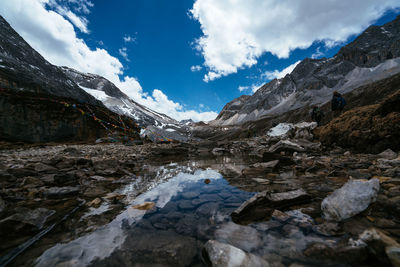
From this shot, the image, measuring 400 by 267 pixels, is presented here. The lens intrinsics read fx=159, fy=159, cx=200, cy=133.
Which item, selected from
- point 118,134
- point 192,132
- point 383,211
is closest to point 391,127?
point 383,211

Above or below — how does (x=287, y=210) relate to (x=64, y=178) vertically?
above

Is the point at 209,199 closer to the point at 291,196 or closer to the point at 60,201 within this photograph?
the point at 291,196

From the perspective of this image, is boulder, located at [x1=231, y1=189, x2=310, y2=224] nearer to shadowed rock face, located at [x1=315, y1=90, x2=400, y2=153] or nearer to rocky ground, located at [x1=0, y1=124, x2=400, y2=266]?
rocky ground, located at [x1=0, y1=124, x2=400, y2=266]

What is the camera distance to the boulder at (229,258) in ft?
5.34

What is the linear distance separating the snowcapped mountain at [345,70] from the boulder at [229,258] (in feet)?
336

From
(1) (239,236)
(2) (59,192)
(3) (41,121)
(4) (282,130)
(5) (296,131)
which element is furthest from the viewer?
(4) (282,130)

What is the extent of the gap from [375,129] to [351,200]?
23.3 ft

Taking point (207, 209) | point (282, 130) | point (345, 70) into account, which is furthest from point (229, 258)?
point (345, 70)

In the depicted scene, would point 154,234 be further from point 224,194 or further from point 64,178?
point 64,178

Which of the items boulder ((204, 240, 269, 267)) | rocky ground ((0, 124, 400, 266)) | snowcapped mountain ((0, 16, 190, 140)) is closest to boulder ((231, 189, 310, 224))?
rocky ground ((0, 124, 400, 266))

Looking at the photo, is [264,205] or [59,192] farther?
[59,192]

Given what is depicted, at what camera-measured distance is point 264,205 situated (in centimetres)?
296

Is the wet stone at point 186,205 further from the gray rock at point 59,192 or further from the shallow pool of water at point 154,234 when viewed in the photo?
the gray rock at point 59,192

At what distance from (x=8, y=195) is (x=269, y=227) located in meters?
5.80
